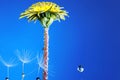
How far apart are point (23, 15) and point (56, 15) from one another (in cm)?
62

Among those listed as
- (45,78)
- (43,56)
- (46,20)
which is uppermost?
(46,20)

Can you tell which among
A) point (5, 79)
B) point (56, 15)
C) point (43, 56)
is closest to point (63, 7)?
point (56, 15)

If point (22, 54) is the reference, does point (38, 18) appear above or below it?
above

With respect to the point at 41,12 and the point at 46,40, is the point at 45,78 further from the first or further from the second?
the point at 41,12

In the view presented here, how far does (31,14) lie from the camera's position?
624 centimetres

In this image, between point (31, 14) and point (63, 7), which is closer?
point (31, 14)

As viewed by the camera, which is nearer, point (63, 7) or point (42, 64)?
point (42, 64)

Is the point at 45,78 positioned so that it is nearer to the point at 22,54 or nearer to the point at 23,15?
the point at 22,54

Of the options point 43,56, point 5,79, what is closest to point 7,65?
point 5,79

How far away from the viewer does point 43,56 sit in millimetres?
6238

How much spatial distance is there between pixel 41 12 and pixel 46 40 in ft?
1.71

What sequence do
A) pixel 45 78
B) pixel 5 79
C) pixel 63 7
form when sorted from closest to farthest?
pixel 45 78, pixel 5 79, pixel 63 7

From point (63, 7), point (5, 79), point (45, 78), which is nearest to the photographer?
point (45, 78)

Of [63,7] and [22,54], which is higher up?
[63,7]
